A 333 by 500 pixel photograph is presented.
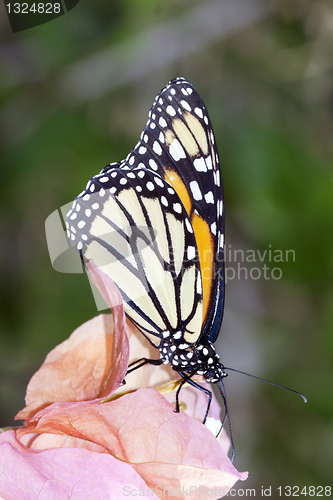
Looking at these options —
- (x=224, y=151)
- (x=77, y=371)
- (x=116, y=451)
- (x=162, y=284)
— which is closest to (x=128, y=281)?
(x=162, y=284)

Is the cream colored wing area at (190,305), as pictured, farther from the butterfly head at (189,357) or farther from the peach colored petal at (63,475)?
the peach colored petal at (63,475)

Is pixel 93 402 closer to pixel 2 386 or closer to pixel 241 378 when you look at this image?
pixel 2 386

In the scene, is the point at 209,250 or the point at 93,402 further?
the point at 209,250

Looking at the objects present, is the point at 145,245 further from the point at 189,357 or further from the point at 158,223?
the point at 189,357

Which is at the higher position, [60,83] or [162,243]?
[60,83]

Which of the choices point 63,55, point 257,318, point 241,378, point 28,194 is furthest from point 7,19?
point 241,378

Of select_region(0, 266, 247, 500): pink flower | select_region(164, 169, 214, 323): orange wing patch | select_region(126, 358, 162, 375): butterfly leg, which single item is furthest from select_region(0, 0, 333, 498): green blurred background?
select_region(0, 266, 247, 500): pink flower

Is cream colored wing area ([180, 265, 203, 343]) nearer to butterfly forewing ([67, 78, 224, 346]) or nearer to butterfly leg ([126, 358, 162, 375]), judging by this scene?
butterfly forewing ([67, 78, 224, 346])
